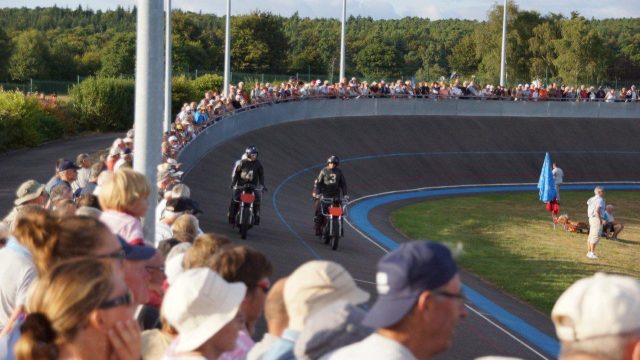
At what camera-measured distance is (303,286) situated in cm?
486

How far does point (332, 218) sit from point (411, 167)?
22.1 meters

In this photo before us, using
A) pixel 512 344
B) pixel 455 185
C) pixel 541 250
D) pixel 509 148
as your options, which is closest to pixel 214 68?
pixel 509 148

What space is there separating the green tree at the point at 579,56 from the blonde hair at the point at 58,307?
96920 mm

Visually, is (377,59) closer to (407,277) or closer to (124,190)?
(124,190)

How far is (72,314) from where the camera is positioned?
3.91 meters

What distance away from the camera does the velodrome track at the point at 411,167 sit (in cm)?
1830

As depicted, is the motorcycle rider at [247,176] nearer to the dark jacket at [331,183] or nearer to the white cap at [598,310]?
the dark jacket at [331,183]

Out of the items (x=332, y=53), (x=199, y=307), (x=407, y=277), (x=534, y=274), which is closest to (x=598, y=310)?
(x=407, y=277)

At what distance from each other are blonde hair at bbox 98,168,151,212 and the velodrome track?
8.13m

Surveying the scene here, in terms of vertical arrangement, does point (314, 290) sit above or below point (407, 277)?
Answer: below

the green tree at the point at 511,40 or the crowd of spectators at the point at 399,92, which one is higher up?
the green tree at the point at 511,40

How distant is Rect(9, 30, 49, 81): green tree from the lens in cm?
7694

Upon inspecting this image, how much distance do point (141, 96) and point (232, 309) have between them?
10.4 feet

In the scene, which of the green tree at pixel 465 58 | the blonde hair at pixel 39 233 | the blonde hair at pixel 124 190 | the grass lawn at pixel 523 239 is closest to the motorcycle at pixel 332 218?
the grass lawn at pixel 523 239
